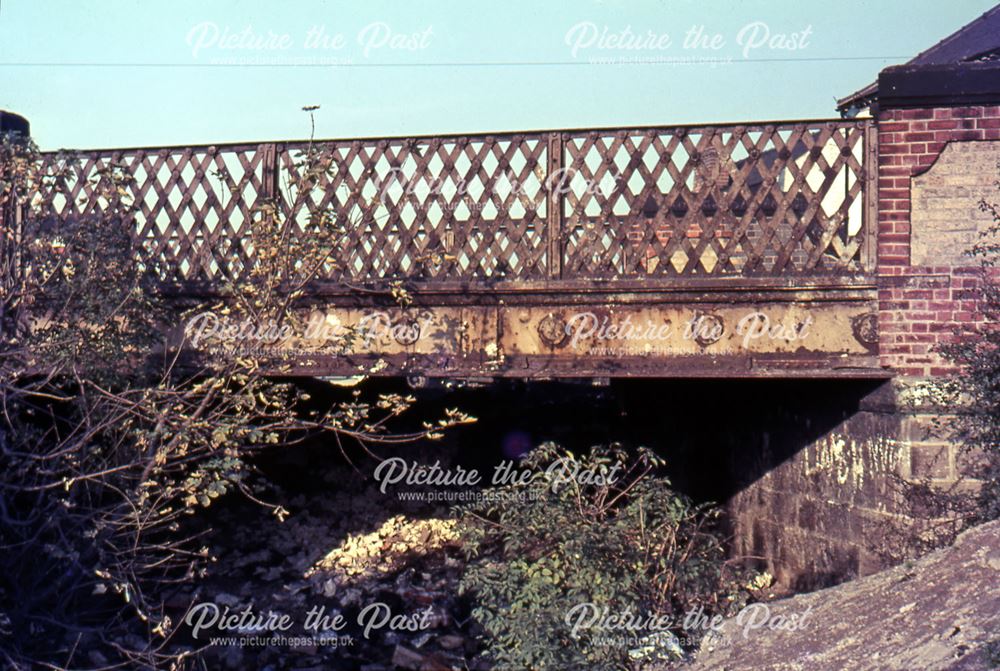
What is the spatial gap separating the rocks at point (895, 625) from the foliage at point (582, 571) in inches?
35.8

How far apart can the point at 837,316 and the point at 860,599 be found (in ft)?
8.72

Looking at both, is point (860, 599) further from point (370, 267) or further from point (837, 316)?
point (370, 267)

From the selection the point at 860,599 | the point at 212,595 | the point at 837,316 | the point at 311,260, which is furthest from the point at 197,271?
the point at 860,599

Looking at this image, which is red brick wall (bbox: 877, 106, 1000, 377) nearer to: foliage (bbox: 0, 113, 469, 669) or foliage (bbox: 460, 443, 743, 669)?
foliage (bbox: 460, 443, 743, 669)

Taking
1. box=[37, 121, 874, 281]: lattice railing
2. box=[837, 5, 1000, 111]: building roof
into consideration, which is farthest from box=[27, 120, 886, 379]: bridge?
box=[837, 5, 1000, 111]: building roof

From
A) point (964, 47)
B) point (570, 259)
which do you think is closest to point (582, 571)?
point (570, 259)

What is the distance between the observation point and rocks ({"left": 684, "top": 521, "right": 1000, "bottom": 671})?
4.29m

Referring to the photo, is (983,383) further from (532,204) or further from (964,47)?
(964,47)

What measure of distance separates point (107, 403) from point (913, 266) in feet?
21.1

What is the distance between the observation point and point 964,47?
661 inches

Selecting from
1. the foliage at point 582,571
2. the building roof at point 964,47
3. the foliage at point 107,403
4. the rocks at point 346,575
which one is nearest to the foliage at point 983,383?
the foliage at point 582,571

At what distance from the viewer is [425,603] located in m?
9.59

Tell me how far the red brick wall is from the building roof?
8.86m

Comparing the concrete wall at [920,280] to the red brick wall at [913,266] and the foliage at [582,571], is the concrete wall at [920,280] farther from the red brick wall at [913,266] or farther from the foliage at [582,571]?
the foliage at [582,571]
